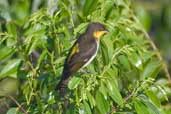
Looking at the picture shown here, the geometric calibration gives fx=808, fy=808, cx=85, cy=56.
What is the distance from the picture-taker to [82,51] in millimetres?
5555

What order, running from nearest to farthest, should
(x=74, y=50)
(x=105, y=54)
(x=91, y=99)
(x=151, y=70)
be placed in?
1. (x=91, y=99)
2. (x=105, y=54)
3. (x=74, y=50)
4. (x=151, y=70)

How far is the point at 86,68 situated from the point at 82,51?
333mm

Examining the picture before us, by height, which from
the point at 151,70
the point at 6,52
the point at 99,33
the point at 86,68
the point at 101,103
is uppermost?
the point at 6,52

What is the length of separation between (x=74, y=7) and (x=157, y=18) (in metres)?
7.28

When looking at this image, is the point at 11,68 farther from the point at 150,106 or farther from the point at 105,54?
the point at 150,106

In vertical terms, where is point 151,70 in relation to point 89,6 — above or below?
below

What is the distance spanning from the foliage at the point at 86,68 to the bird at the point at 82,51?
0.16ft

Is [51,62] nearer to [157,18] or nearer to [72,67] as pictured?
[72,67]

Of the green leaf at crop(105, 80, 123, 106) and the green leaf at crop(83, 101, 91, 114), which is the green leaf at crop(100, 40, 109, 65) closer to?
the green leaf at crop(105, 80, 123, 106)

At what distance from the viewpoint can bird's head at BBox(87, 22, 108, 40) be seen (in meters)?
5.57

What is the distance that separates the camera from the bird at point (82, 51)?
522 centimetres

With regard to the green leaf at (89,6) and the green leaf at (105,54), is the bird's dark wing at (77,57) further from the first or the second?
the green leaf at (89,6)

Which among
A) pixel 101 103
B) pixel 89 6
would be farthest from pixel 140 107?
pixel 89 6

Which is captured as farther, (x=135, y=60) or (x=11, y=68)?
(x=11, y=68)
